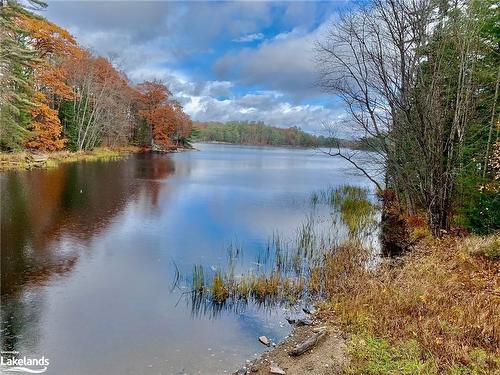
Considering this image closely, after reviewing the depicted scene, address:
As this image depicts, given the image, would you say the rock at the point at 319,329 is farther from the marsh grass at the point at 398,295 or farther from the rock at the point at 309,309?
the rock at the point at 309,309

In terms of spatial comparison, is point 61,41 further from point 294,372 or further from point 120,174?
point 294,372

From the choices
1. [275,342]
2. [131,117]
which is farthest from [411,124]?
[131,117]

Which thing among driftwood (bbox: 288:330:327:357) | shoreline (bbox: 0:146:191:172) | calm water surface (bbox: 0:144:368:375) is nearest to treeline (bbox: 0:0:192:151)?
shoreline (bbox: 0:146:191:172)

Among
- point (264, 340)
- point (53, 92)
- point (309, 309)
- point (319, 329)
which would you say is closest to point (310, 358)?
point (319, 329)

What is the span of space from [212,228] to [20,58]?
591 inches

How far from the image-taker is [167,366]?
18.4 feet

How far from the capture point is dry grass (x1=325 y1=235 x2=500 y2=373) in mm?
4668

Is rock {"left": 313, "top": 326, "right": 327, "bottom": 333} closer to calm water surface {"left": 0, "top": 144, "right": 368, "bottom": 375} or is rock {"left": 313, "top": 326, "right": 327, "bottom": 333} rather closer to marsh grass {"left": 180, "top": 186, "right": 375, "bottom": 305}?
calm water surface {"left": 0, "top": 144, "right": 368, "bottom": 375}

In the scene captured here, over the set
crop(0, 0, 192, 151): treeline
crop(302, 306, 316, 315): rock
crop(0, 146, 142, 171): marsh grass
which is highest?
crop(0, 0, 192, 151): treeline

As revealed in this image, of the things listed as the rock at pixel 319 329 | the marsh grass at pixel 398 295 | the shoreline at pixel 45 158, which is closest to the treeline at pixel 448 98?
the marsh grass at pixel 398 295

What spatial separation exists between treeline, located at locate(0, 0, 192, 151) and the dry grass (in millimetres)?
19328

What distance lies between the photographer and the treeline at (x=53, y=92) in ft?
69.8

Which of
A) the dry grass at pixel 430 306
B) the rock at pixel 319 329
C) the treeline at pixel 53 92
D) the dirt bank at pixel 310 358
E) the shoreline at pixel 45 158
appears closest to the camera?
the dry grass at pixel 430 306

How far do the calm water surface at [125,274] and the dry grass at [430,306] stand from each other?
1.62 meters
